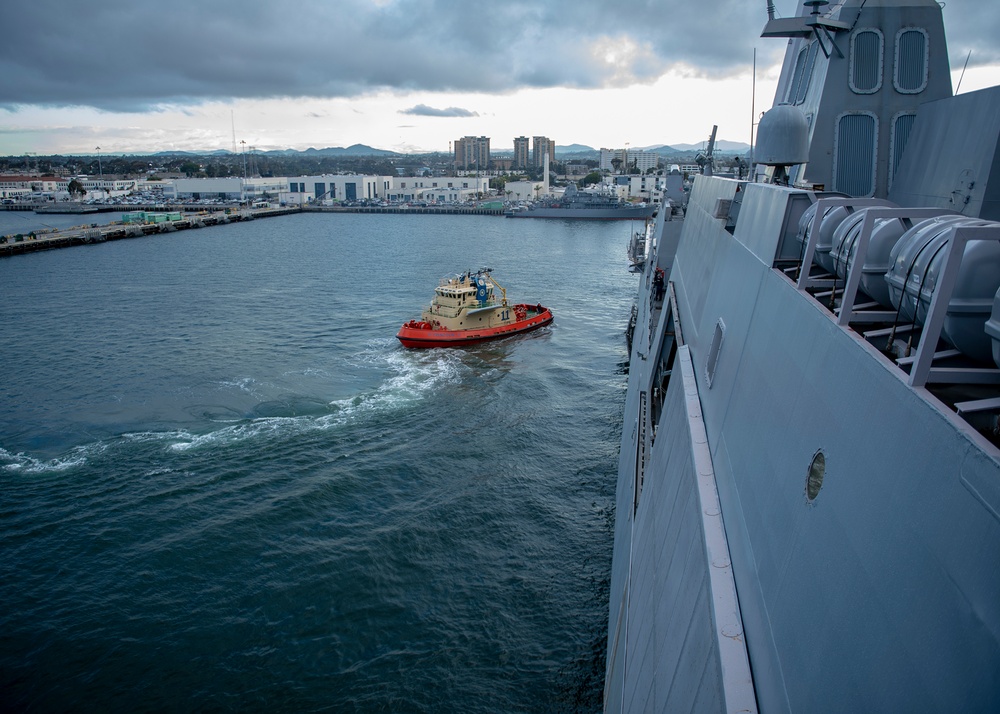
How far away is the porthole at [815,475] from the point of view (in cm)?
341

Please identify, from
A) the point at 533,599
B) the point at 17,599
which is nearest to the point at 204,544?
the point at 17,599

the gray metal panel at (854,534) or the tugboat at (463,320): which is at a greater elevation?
the gray metal panel at (854,534)

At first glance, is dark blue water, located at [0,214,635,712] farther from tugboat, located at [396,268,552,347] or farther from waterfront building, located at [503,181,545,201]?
waterfront building, located at [503,181,545,201]

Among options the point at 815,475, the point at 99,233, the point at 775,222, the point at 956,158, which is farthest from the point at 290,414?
the point at 99,233

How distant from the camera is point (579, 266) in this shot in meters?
62.0

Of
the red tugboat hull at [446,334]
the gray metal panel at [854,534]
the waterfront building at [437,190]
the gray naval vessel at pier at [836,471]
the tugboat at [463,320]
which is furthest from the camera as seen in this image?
the waterfront building at [437,190]

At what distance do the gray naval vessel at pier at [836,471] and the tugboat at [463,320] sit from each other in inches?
961

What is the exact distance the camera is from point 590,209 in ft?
346

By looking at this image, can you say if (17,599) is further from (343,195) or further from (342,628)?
(343,195)

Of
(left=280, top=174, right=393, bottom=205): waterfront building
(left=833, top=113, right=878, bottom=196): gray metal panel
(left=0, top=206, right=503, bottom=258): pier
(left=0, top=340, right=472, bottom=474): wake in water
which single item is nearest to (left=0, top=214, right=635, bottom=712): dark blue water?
(left=0, top=340, right=472, bottom=474): wake in water

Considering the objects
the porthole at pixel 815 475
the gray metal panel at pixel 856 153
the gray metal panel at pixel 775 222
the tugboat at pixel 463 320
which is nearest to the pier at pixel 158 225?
the tugboat at pixel 463 320

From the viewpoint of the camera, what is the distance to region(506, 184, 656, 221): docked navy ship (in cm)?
10506

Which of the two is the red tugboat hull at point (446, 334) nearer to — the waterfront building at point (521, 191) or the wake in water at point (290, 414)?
the wake in water at point (290, 414)

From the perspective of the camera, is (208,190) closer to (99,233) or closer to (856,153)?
(99,233)
